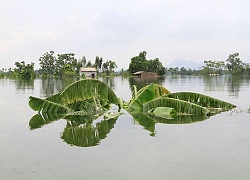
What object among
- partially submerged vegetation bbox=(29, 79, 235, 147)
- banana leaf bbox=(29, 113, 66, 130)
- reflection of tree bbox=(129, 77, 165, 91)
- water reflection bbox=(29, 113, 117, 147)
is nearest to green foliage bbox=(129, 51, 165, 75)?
reflection of tree bbox=(129, 77, 165, 91)

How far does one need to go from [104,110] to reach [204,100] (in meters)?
5.30

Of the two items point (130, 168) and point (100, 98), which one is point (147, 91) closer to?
point (100, 98)

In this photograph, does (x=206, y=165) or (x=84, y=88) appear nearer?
(x=206, y=165)

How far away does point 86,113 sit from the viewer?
16.6 meters

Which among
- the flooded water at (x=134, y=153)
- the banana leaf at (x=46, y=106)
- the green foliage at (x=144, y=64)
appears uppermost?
the green foliage at (x=144, y=64)

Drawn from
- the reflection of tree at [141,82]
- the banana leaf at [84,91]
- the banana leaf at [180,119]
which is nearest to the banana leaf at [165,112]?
the banana leaf at [180,119]

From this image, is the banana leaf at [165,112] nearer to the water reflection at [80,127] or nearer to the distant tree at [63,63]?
the water reflection at [80,127]

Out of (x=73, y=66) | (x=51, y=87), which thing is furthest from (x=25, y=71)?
(x=51, y=87)

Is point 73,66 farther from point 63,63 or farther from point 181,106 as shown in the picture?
point 181,106

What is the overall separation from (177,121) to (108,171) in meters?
7.23

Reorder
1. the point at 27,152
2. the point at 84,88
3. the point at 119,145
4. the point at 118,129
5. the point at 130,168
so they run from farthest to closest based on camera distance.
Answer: the point at 84,88 → the point at 118,129 → the point at 119,145 → the point at 27,152 → the point at 130,168

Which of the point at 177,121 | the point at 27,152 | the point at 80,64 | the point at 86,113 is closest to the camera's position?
the point at 27,152

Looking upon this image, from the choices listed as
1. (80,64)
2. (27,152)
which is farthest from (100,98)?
(80,64)

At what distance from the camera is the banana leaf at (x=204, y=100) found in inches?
639
